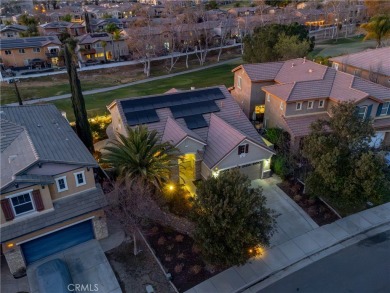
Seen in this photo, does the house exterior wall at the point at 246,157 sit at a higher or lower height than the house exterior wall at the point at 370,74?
lower

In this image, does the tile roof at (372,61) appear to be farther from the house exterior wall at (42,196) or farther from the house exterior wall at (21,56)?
the house exterior wall at (21,56)

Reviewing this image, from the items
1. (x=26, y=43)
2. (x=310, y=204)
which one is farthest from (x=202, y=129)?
(x=26, y=43)

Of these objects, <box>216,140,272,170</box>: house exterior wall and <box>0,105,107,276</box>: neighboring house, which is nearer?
<box>0,105,107,276</box>: neighboring house

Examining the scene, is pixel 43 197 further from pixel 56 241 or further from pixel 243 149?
pixel 243 149

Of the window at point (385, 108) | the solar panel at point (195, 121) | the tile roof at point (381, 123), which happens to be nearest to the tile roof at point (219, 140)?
the solar panel at point (195, 121)

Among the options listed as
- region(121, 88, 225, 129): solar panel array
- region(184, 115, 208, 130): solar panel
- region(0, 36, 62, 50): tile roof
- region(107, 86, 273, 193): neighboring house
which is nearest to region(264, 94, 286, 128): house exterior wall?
region(107, 86, 273, 193): neighboring house

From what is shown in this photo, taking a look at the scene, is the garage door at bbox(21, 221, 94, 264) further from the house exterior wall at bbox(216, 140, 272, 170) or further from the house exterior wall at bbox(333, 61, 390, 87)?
the house exterior wall at bbox(333, 61, 390, 87)
